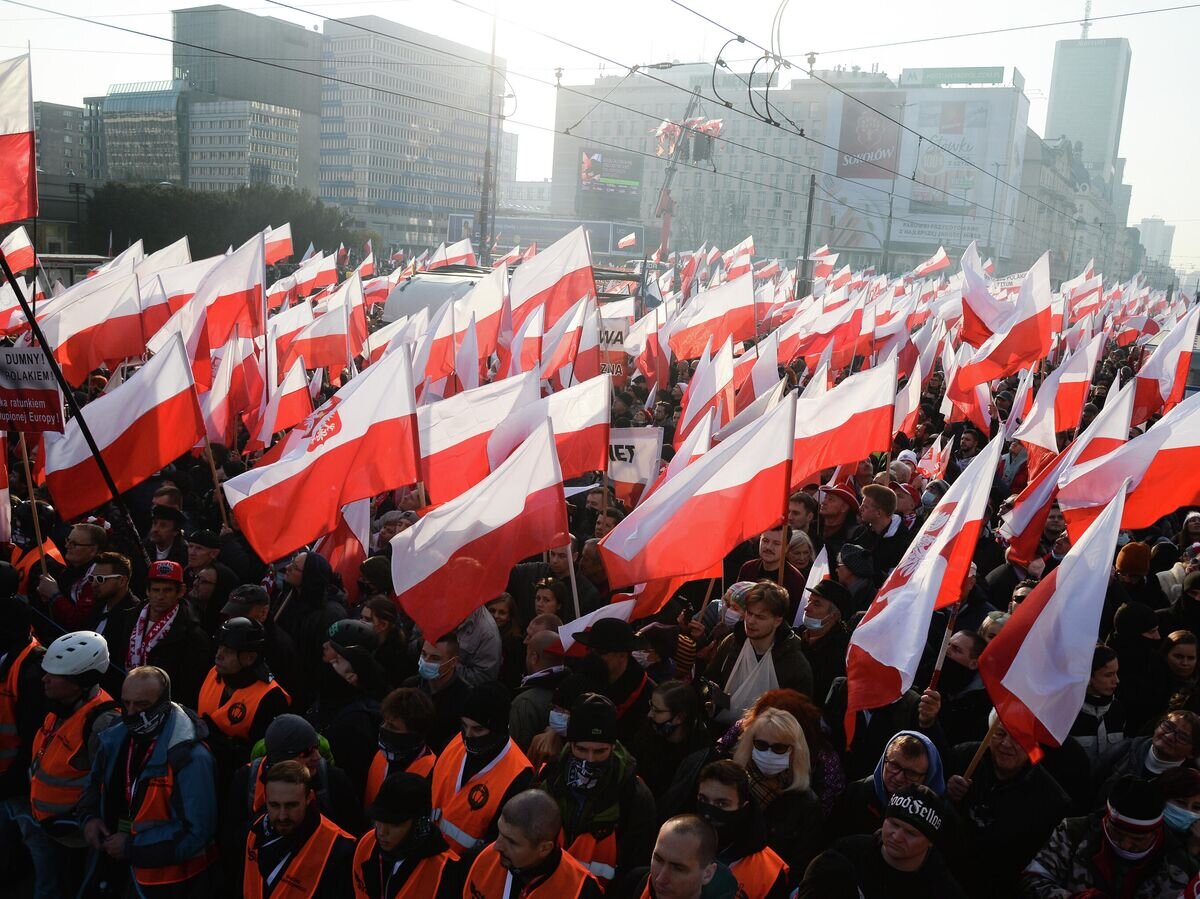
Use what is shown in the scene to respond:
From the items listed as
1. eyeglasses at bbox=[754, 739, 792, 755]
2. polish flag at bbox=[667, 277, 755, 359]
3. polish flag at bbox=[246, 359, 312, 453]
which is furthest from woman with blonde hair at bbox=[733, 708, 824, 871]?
polish flag at bbox=[667, 277, 755, 359]

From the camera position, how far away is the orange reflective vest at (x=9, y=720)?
4496mm

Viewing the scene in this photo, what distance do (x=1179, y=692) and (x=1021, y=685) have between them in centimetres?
116

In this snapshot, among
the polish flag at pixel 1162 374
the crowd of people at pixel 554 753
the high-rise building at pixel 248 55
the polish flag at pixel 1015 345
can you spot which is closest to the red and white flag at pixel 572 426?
the crowd of people at pixel 554 753

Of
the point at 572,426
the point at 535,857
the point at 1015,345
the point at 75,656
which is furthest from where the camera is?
the point at 1015,345

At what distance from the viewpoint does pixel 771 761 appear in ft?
12.0

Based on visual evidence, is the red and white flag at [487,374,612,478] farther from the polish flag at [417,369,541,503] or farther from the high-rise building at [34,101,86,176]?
the high-rise building at [34,101,86,176]

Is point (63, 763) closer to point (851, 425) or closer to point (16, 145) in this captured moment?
point (16, 145)

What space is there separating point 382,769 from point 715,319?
9593 millimetres

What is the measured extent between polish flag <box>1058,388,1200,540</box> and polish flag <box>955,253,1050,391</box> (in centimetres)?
421

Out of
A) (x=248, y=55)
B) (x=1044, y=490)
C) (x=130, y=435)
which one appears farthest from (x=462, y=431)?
(x=248, y=55)

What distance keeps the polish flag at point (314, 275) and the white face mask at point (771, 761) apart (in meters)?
15.3

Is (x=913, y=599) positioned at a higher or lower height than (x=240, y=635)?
higher

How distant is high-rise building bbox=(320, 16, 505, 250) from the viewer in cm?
12288

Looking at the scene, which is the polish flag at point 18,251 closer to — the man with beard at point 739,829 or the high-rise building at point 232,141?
the man with beard at point 739,829
